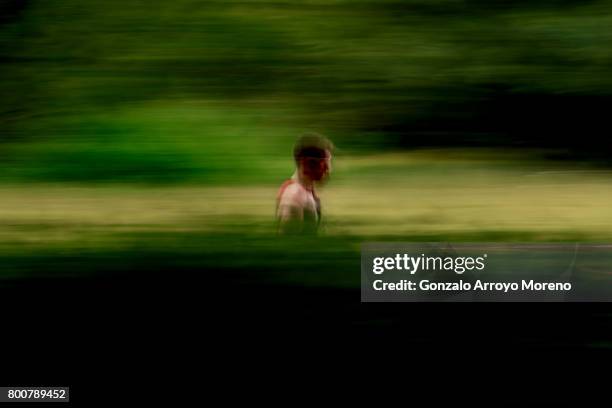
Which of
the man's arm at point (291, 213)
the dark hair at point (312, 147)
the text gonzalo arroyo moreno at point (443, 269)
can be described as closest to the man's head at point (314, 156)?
the dark hair at point (312, 147)

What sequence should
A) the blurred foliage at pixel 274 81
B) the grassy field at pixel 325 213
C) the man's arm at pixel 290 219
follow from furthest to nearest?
the blurred foliage at pixel 274 81, the man's arm at pixel 290 219, the grassy field at pixel 325 213

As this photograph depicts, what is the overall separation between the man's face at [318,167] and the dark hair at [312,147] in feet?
0.05

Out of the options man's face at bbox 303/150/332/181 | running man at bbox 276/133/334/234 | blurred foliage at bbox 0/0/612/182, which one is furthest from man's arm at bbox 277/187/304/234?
blurred foliage at bbox 0/0/612/182

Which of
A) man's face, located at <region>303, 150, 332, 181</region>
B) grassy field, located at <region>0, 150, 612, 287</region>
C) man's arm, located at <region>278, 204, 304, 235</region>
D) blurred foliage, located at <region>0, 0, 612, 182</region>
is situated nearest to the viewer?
grassy field, located at <region>0, 150, 612, 287</region>

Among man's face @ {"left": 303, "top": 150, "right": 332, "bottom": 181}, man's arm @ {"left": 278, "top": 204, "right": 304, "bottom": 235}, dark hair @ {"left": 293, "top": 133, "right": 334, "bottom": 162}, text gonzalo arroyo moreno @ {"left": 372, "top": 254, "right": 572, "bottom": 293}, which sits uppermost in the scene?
dark hair @ {"left": 293, "top": 133, "right": 334, "bottom": 162}

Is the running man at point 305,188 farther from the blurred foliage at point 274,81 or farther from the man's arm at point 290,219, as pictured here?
the blurred foliage at point 274,81

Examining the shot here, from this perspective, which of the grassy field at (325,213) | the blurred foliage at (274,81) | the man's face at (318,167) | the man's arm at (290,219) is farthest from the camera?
the blurred foliage at (274,81)

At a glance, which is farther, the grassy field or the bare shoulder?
the bare shoulder

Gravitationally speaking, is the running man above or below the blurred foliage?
below

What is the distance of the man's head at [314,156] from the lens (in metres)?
3.09

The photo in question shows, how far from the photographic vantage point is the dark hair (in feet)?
10.4

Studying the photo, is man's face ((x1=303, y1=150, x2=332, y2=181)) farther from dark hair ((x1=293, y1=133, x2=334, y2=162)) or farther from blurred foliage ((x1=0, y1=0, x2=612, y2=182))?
blurred foliage ((x1=0, y1=0, x2=612, y2=182))

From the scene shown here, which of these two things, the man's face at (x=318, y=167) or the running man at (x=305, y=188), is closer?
the running man at (x=305, y=188)

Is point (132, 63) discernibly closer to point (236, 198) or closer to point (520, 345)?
point (236, 198)
